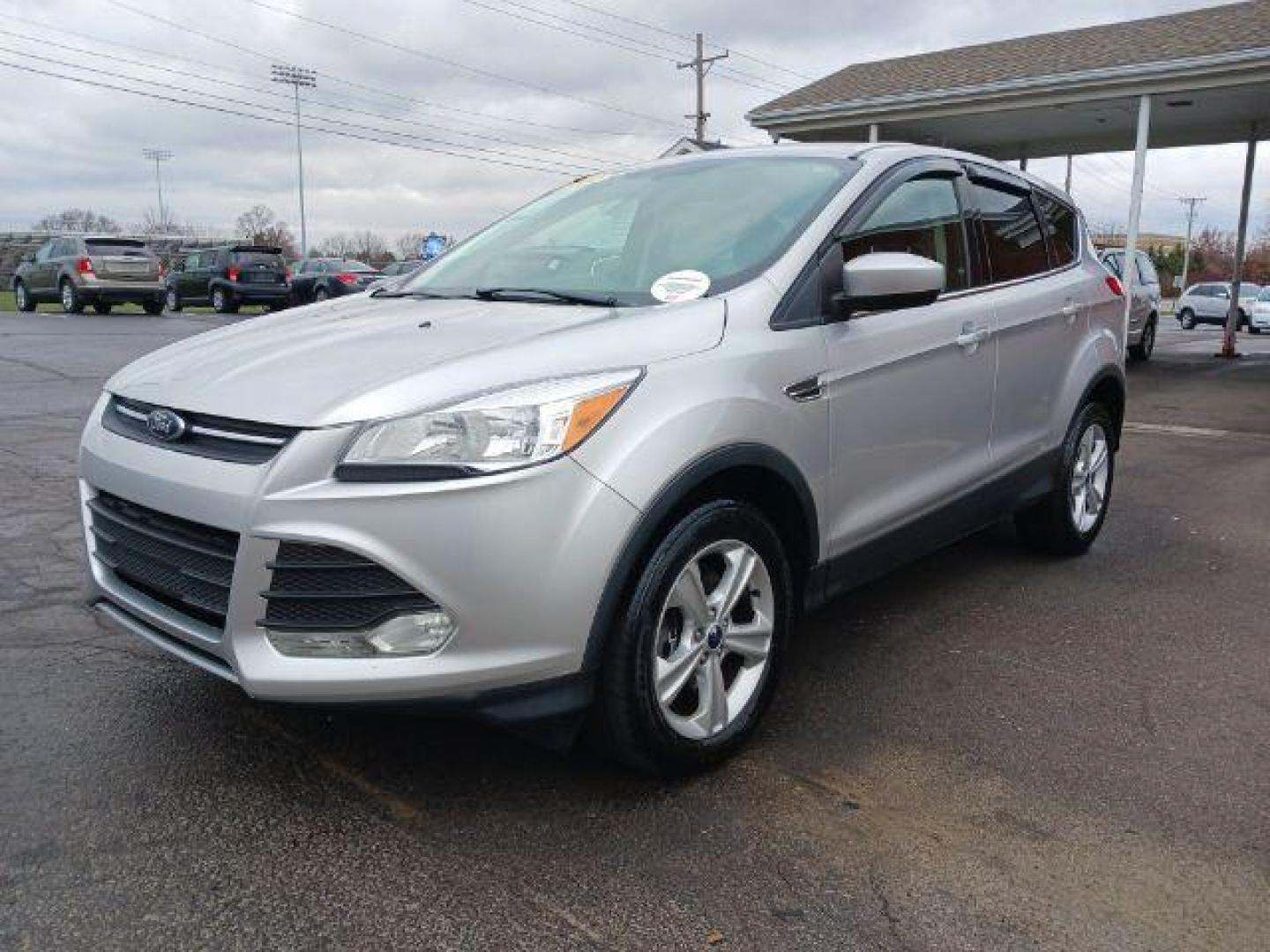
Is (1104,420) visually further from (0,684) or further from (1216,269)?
(1216,269)

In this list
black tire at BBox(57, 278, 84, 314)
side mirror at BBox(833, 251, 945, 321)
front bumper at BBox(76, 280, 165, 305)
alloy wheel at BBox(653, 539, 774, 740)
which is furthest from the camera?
black tire at BBox(57, 278, 84, 314)

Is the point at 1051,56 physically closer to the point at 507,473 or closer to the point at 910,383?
the point at 910,383

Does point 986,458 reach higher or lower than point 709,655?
higher

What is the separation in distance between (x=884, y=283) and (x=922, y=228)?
0.83 metres

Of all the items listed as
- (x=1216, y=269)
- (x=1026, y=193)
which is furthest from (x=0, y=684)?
(x=1216, y=269)

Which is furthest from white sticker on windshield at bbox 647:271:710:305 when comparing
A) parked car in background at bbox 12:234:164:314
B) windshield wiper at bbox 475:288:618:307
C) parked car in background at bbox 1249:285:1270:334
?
parked car in background at bbox 1249:285:1270:334

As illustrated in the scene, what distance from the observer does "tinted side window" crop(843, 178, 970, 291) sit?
3.48 metres

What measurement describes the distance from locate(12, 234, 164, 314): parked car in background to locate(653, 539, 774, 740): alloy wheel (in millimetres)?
23103

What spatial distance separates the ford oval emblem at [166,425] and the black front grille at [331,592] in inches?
20.1

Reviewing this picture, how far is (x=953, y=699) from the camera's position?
11.3 feet

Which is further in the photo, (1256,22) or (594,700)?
(1256,22)

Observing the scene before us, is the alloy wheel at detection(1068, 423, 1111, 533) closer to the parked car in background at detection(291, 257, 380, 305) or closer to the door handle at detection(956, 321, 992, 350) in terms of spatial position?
the door handle at detection(956, 321, 992, 350)

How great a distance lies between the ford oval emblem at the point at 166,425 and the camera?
2.61 m

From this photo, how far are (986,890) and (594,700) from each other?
984 millimetres
